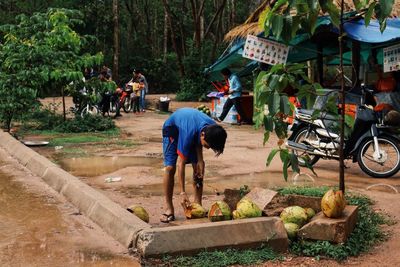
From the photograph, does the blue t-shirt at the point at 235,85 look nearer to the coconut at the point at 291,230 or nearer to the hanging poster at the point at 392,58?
the hanging poster at the point at 392,58

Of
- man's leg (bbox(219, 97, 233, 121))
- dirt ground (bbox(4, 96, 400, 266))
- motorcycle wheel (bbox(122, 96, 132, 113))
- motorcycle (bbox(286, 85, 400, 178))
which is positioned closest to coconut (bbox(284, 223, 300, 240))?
dirt ground (bbox(4, 96, 400, 266))

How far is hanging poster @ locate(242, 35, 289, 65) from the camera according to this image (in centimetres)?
1341

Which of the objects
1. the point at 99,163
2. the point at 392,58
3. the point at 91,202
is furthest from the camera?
the point at 392,58

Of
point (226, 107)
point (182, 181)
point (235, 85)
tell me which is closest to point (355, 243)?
point (182, 181)

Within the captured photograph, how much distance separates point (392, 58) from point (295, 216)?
25.5 ft

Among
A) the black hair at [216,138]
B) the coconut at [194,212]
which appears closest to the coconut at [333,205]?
the black hair at [216,138]

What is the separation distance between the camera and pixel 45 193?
7.50 metres

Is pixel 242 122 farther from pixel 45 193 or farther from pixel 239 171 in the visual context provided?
pixel 45 193

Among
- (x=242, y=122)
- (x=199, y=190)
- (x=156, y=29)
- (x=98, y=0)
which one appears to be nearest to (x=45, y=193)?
(x=199, y=190)

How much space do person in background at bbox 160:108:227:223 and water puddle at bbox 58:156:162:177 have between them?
3.24 meters

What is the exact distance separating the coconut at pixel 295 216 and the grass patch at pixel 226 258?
46 centimetres

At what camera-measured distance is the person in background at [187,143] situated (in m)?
5.42

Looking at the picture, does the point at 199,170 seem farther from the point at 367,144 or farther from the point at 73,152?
the point at 73,152

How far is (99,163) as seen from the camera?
392 inches
